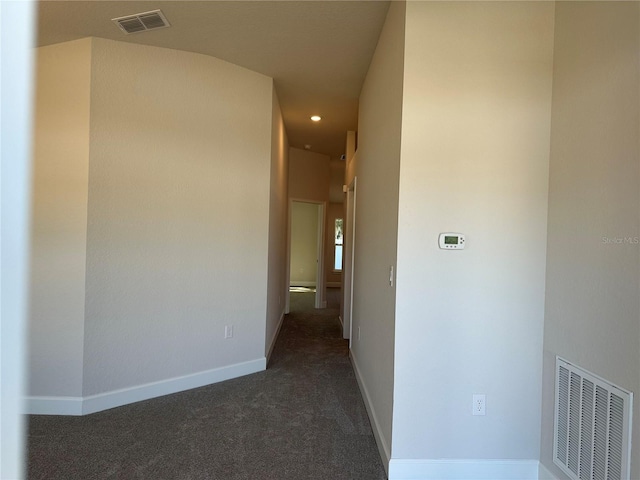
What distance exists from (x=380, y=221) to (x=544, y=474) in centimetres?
161

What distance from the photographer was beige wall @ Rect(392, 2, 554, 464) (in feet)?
5.55

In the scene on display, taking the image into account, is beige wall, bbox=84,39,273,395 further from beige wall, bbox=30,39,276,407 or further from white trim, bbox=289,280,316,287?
white trim, bbox=289,280,316,287

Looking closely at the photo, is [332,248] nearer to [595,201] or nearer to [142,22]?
[142,22]

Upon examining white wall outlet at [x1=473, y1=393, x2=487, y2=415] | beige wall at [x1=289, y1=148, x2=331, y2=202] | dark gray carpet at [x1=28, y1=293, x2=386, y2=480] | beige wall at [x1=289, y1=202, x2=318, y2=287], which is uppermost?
beige wall at [x1=289, y1=148, x2=331, y2=202]

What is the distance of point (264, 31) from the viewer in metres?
2.44

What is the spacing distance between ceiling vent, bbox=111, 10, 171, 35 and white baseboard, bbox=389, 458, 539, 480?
311 centimetres

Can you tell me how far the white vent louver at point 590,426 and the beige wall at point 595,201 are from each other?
4 centimetres

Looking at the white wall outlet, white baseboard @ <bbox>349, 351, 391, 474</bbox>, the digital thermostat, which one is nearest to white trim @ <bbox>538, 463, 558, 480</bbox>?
the white wall outlet

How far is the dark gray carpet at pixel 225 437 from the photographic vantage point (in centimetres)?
180

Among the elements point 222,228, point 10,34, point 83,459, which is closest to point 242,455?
point 83,459

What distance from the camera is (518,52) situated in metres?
1.69

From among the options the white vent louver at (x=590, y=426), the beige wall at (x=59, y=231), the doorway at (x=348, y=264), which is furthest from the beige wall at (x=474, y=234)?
the doorway at (x=348, y=264)

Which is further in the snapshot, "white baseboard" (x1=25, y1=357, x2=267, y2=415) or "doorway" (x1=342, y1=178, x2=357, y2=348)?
"doorway" (x1=342, y1=178, x2=357, y2=348)

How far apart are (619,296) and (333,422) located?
1.82m
